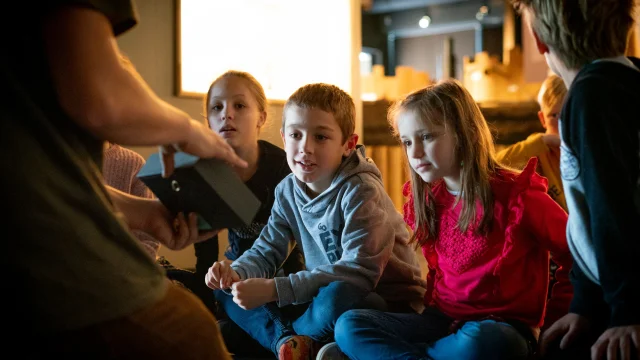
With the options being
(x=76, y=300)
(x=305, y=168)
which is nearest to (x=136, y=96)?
(x=76, y=300)

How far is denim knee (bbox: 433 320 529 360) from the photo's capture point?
1384mm

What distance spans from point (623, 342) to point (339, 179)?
0.92 metres

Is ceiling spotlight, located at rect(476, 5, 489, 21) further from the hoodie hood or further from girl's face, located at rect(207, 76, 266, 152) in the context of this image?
the hoodie hood

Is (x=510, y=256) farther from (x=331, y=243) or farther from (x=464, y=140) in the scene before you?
(x=331, y=243)

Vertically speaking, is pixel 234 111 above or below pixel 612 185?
above

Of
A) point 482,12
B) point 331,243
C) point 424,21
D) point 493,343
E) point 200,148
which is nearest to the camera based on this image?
point 200,148

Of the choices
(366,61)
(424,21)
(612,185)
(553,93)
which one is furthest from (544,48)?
(424,21)

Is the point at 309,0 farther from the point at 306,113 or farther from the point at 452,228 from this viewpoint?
the point at 452,228

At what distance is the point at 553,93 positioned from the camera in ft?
7.09

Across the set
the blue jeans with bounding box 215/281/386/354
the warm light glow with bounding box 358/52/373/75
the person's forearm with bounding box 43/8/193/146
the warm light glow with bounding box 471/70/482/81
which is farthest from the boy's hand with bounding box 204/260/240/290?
the warm light glow with bounding box 358/52/373/75

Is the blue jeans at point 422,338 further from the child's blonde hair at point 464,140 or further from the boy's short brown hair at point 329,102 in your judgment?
the boy's short brown hair at point 329,102

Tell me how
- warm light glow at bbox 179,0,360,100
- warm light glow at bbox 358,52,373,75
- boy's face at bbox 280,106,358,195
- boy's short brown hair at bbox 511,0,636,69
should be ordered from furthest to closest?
warm light glow at bbox 358,52,373,75 < warm light glow at bbox 179,0,360,100 < boy's face at bbox 280,106,358,195 < boy's short brown hair at bbox 511,0,636,69

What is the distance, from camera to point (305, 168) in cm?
173

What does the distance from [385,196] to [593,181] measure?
2.79 feet
